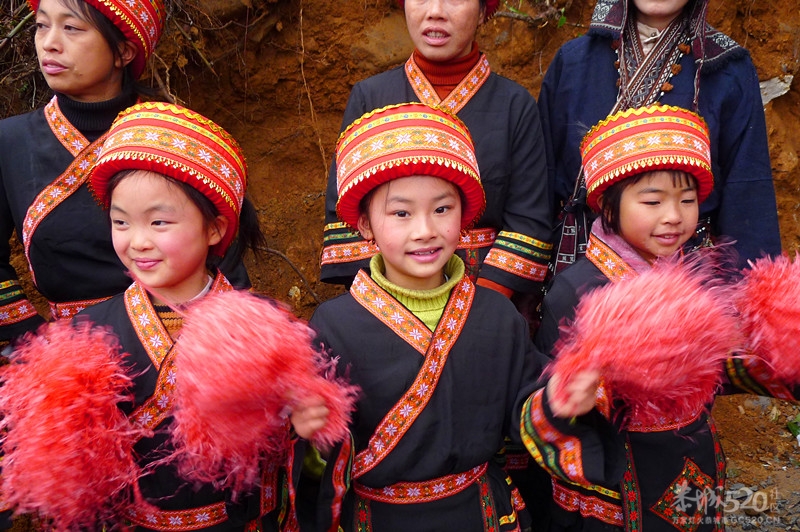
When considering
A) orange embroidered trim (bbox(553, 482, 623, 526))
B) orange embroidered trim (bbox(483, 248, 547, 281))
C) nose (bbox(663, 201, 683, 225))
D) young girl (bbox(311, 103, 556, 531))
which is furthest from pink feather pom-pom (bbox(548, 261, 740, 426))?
orange embroidered trim (bbox(483, 248, 547, 281))

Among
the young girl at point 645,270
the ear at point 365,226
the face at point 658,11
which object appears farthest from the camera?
the face at point 658,11

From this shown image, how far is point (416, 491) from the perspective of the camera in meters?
2.07

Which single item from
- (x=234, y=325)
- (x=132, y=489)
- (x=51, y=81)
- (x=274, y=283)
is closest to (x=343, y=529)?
(x=132, y=489)

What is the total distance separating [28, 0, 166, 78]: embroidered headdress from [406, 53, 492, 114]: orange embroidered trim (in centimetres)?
111

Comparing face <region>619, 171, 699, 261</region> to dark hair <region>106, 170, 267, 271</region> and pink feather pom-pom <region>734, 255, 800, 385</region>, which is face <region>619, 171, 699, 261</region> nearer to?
pink feather pom-pom <region>734, 255, 800, 385</region>

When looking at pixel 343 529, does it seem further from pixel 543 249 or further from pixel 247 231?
pixel 543 249

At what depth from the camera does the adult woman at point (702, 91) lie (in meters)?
2.92

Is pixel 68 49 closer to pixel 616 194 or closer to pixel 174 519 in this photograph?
pixel 174 519

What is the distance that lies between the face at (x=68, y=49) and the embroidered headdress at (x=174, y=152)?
2.03ft

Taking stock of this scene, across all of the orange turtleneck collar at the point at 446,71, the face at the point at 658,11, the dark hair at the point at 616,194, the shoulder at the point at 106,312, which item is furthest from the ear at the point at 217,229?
Result: the face at the point at 658,11

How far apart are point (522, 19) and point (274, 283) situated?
2.60 metres

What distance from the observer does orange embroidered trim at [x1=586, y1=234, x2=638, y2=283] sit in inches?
94.4

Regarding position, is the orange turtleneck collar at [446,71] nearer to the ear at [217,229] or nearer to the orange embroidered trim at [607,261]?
the orange embroidered trim at [607,261]

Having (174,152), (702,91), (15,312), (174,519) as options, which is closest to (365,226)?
(174,152)
